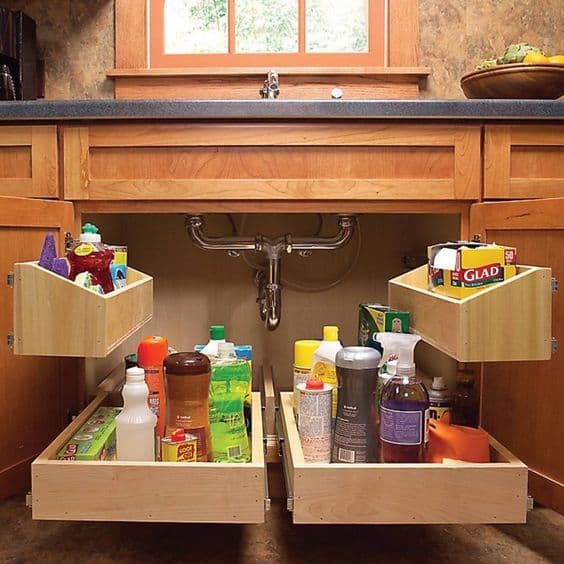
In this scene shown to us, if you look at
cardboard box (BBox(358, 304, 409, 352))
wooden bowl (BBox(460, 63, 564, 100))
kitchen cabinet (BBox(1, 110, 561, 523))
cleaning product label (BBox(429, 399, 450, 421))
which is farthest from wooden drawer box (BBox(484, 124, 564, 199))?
cleaning product label (BBox(429, 399, 450, 421))

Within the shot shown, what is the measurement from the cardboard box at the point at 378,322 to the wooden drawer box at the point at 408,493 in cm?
31

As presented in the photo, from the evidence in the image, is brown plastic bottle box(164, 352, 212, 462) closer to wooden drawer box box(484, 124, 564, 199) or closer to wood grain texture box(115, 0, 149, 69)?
wooden drawer box box(484, 124, 564, 199)

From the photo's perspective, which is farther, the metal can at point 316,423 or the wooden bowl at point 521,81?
the wooden bowl at point 521,81

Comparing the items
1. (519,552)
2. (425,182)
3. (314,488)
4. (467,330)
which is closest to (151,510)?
(314,488)

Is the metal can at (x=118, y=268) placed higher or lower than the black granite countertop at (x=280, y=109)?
lower

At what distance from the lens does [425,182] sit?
1.41 metres

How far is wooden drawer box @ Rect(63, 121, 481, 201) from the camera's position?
140cm

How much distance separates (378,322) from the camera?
134cm

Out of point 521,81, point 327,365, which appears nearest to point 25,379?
point 327,365

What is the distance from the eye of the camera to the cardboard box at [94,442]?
1.07 m

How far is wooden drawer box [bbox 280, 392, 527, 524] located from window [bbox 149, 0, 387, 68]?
1.33 m

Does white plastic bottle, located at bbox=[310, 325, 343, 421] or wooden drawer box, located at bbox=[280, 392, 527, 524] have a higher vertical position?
white plastic bottle, located at bbox=[310, 325, 343, 421]

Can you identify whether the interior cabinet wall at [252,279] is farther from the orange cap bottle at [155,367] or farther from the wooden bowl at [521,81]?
the orange cap bottle at [155,367]

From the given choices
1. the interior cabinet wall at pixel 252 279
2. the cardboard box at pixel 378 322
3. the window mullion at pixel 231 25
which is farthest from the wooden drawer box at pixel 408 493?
the window mullion at pixel 231 25
